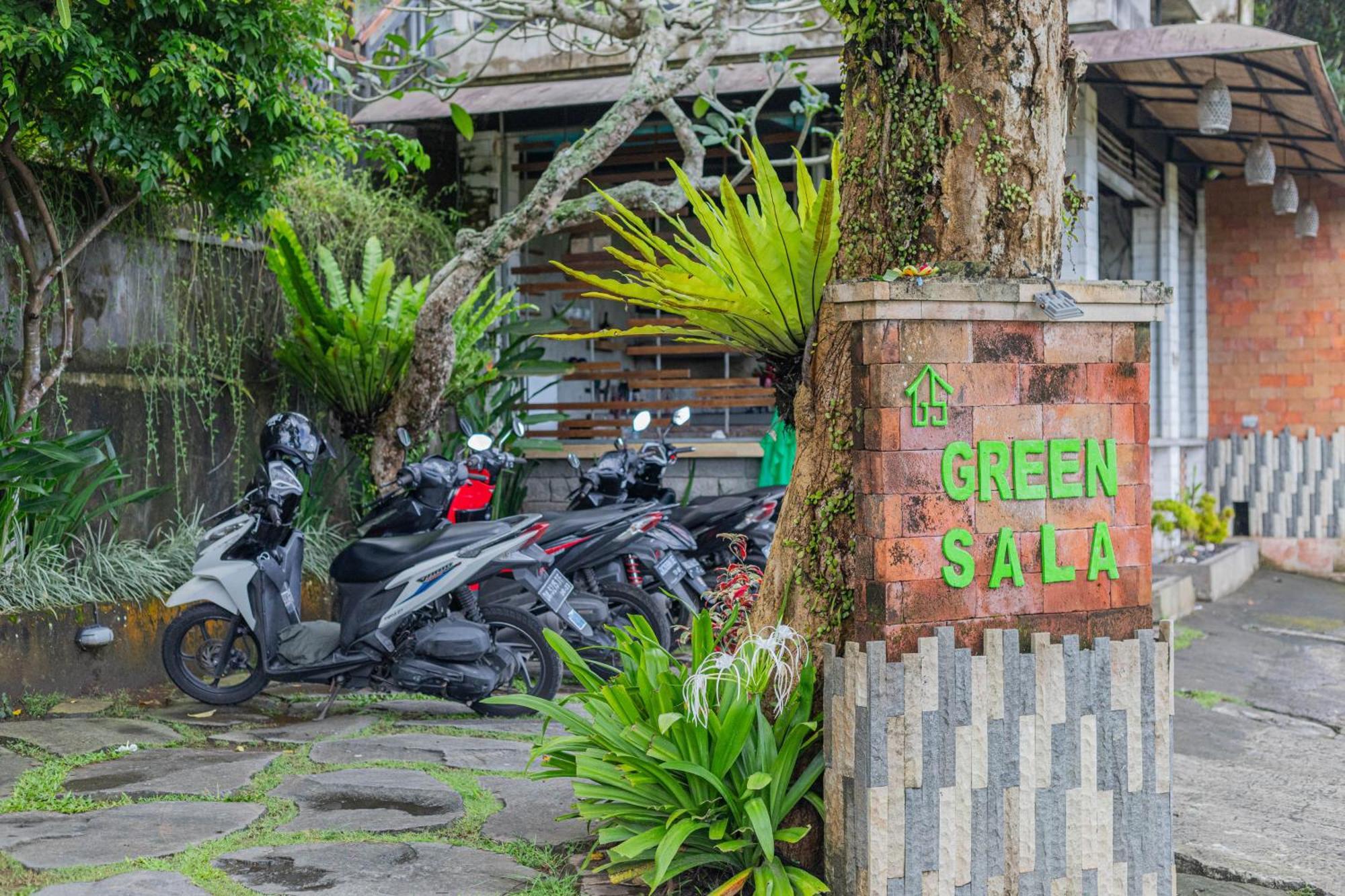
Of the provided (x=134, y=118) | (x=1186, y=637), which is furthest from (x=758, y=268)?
(x=1186, y=637)

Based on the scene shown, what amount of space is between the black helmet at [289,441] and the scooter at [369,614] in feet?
0.25

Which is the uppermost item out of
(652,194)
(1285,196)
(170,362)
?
(1285,196)

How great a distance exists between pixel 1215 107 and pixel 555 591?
5.70 m

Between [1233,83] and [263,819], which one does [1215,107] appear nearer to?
[1233,83]

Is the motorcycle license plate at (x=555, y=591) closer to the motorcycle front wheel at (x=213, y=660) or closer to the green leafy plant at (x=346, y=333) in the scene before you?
the motorcycle front wheel at (x=213, y=660)

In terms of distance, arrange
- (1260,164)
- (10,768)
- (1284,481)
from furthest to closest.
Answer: (1284,481) < (1260,164) < (10,768)

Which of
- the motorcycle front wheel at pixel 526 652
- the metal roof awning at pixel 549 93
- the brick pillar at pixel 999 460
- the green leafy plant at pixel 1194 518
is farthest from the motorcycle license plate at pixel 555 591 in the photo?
the green leafy plant at pixel 1194 518

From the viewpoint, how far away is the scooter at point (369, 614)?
18.2ft

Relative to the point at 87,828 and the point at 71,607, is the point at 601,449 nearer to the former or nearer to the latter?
the point at 71,607

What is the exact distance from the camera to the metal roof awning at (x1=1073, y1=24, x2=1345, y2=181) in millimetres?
8219

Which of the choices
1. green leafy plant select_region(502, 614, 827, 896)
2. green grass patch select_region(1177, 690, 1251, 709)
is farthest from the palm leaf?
green grass patch select_region(1177, 690, 1251, 709)

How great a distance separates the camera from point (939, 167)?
3.43 metres

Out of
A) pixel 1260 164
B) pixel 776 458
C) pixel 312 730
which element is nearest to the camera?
pixel 312 730

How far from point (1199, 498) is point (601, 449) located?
636 cm
